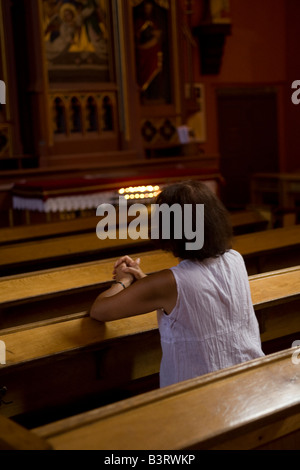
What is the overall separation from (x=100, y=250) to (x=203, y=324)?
208cm

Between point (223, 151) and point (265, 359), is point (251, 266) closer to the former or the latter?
point (265, 359)

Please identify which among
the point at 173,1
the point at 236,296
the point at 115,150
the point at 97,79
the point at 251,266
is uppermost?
the point at 173,1

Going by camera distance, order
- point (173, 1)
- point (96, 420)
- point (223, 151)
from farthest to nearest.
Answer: point (223, 151) → point (173, 1) → point (96, 420)

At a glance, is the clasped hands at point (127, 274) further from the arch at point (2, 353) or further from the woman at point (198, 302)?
the arch at point (2, 353)

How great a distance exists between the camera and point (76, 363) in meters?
2.58

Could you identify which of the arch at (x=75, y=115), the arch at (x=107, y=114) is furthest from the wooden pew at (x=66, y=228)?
the arch at (x=107, y=114)

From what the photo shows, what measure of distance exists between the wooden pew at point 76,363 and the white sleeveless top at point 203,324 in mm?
315

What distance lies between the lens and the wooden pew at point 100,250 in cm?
397

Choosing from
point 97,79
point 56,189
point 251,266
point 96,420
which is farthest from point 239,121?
point 96,420

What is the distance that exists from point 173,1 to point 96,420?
7.89m

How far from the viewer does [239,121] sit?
10.9m

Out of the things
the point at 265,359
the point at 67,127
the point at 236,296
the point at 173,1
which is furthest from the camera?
the point at 173,1

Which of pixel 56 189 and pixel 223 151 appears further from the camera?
pixel 223 151

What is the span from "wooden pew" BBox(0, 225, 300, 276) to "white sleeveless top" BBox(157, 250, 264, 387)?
1651 mm
